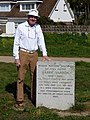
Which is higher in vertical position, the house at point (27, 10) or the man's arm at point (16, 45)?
the man's arm at point (16, 45)

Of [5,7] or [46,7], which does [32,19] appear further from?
[5,7]

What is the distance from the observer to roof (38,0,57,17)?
5700cm

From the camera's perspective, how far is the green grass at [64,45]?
75.5ft

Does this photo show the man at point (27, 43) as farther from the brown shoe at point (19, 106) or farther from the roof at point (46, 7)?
the roof at point (46, 7)

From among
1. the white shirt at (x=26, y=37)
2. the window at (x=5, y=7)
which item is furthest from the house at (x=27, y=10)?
the white shirt at (x=26, y=37)

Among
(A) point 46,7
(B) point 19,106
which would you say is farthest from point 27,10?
(B) point 19,106

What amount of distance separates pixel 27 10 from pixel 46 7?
7.68ft

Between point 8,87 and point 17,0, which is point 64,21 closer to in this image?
point 17,0

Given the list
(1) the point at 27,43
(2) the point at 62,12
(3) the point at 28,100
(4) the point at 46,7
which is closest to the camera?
(1) the point at 27,43

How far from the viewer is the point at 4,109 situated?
9516 millimetres

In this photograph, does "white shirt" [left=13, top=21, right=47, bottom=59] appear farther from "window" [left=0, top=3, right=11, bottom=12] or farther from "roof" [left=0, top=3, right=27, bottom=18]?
"window" [left=0, top=3, right=11, bottom=12]

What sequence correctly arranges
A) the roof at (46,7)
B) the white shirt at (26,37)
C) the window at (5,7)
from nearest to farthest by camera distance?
the white shirt at (26,37) < the roof at (46,7) < the window at (5,7)

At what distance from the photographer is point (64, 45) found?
2761 cm

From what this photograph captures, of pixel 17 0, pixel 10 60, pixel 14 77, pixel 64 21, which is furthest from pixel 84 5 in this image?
pixel 14 77
